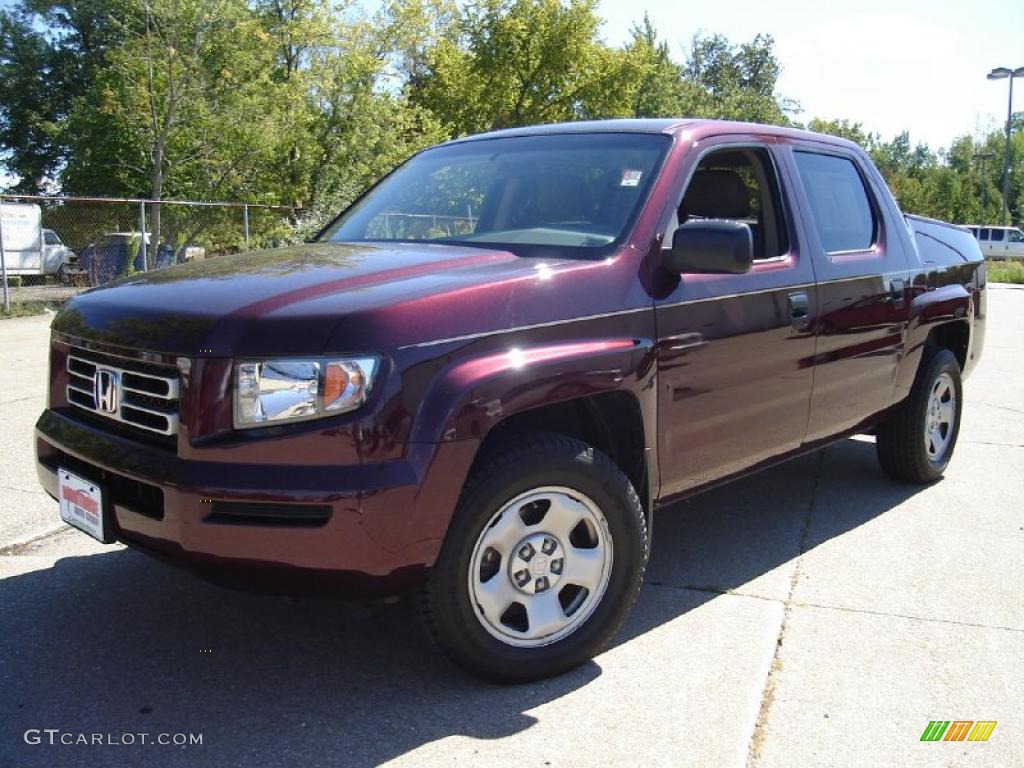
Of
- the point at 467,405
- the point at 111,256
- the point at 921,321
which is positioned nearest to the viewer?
the point at 467,405

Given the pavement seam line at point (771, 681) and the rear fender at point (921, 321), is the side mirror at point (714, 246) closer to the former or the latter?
the pavement seam line at point (771, 681)

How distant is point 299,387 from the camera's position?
2.62 meters

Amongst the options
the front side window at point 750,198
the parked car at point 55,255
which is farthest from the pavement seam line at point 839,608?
the parked car at point 55,255

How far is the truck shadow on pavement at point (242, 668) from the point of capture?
2.73 metres

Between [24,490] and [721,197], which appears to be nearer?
[721,197]

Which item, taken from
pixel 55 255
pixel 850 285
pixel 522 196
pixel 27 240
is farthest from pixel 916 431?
pixel 27 240

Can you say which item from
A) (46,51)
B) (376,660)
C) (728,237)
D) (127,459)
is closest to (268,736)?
(376,660)

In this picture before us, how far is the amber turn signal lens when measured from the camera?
8.55 feet

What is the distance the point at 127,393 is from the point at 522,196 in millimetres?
1685

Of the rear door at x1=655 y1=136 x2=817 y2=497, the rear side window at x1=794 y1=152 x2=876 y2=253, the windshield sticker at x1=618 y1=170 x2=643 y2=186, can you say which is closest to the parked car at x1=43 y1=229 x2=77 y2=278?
the rear side window at x1=794 y1=152 x2=876 y2=253

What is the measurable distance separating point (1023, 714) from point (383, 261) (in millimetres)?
2506

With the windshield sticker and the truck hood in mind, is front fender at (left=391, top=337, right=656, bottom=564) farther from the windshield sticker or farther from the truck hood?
the windshield sticker

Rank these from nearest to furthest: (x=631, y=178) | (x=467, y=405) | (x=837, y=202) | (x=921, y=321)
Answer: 1. (x=467, y=405)
2. (x=631, y=178)
3. (x=837, y=202)
4. (x=921, y=321)

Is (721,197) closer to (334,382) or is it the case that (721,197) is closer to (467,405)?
(467,405)
